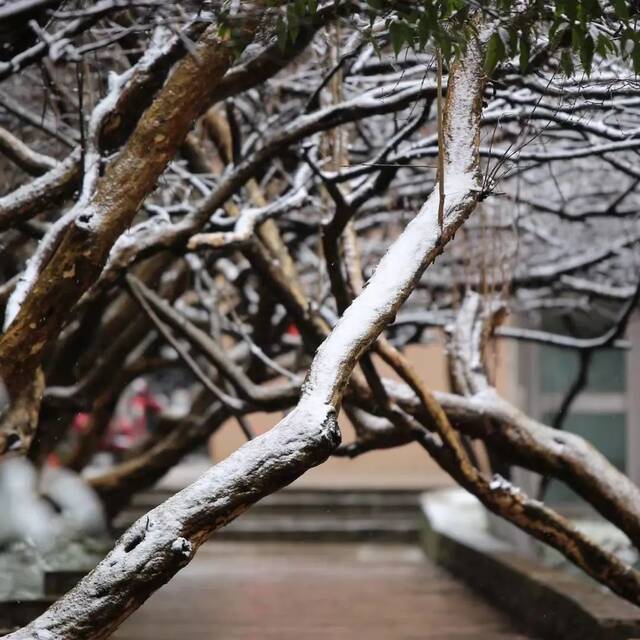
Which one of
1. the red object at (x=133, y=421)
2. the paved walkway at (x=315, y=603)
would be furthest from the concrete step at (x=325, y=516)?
the red object at (x=133, y=421)

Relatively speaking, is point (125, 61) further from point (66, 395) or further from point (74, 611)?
point (74, 611)

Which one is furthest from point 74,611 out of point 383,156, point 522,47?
point 383,156

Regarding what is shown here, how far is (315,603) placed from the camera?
10.6 m

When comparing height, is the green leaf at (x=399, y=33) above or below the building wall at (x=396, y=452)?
above

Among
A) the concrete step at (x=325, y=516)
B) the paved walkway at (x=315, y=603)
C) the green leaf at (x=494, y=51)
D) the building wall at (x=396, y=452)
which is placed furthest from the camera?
the building wall at (x=396, y=452)

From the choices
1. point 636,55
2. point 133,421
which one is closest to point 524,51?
point 636,55

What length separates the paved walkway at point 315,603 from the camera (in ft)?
29.1

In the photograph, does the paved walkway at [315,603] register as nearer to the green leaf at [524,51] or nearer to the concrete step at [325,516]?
the concrete step at [325,516]

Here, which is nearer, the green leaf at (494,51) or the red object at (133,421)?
A: the green leaf at (494,51)

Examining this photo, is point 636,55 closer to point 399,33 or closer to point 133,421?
point 399,33

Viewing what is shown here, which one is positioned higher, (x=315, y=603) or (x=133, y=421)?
(x=315, y=603)

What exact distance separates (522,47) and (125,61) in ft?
14.6

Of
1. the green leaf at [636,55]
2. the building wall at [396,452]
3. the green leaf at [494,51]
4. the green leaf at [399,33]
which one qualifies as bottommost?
the building wall at [396,452]

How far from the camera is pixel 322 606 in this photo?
34.2 ft
